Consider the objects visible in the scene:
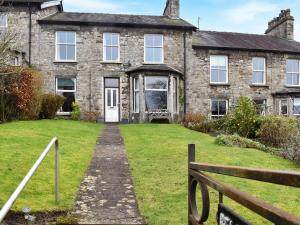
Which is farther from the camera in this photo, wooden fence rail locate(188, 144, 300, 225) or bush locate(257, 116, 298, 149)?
bush locate(257, 116, 298, 149)

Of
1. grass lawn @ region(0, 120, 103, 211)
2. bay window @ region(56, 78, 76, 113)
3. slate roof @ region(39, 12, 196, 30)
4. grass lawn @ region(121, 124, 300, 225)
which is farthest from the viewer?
slate roof @ region(39, 12, 196, 30)

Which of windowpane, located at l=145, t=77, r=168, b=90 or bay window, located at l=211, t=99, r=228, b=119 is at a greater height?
windowpane, located at l=145, t=77, r=168, b=90

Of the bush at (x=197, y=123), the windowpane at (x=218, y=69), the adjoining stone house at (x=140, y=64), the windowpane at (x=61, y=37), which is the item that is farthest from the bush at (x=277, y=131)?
the windowpane at (x=61, y=37)

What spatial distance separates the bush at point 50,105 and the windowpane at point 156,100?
18.7ft

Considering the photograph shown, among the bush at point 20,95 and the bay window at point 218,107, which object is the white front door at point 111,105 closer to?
the bush at point 20,95

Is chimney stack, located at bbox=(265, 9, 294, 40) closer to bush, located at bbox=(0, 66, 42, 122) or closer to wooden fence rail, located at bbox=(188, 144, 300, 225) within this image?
bush, located at bbox=(0, 66, 42, 122)

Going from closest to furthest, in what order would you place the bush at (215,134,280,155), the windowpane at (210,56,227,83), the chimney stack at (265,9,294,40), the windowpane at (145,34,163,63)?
1. the bush at (215,134,280,155)
2. the windowpane at (145,34,163,63)
3. the windowpane at (210,56,227,83)
4. the chimney stack at (265,9,294,40)

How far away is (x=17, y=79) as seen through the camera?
22.0m

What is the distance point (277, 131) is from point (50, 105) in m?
13.4

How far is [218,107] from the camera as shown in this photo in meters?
30.6

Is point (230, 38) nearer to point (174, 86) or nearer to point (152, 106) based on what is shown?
point (174, 86)

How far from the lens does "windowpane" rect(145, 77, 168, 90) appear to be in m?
27.3

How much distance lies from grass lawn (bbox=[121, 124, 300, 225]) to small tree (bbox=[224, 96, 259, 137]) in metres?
4.88

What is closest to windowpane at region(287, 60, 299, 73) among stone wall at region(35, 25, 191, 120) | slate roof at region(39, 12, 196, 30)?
slate roof at region(39, 12, 196, 30)
